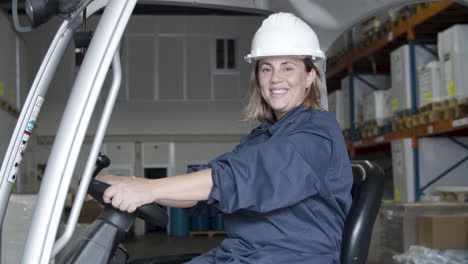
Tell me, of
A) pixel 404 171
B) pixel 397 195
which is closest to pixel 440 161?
pixel 404 171

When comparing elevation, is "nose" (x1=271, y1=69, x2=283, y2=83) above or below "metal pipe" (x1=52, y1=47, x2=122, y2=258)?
above

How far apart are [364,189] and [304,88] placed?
48 cm

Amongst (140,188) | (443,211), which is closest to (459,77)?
(443,211)

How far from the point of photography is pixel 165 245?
38.6 ft

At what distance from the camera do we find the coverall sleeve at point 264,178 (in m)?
1.94

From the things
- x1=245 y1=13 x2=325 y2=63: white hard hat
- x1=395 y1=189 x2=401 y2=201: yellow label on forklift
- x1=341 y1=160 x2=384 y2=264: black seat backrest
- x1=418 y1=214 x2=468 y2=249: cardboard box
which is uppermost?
x1=245 y1=13 x2=325 y2=63: white hard hat

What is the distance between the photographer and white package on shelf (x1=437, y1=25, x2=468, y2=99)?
17.3 feet

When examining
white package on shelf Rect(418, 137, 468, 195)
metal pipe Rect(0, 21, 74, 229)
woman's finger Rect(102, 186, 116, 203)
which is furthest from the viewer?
white package on shelf Rect(418, 137, 468, 195)

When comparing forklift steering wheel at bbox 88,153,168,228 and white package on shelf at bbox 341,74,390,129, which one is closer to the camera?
forklift steering wheel at bbox 88,153,168,228

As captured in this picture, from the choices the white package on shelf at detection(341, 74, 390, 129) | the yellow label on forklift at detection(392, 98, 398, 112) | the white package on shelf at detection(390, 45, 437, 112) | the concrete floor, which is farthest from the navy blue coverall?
the concrete floor

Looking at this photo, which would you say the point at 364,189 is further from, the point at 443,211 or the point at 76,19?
the point at 443,211

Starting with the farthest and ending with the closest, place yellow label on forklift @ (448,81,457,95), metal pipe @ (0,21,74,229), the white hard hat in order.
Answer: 1. yellow label on forklift @ (448,81,457,95)
2. the white hard hat
3. metal pipe @ (0,21,74,229)

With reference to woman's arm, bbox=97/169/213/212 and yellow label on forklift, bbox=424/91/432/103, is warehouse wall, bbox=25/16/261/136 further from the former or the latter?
woman's arm, bbox=97/169/213/212

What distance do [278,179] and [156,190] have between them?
40cm
